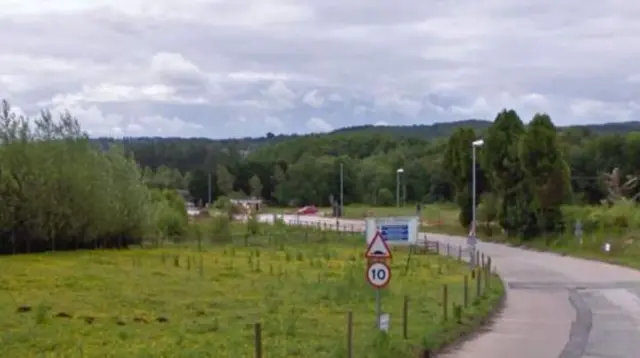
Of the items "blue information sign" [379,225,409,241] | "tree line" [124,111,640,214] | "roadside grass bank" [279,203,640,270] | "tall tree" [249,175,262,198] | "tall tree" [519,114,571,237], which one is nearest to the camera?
"blue information sign" [379,225,409,241]

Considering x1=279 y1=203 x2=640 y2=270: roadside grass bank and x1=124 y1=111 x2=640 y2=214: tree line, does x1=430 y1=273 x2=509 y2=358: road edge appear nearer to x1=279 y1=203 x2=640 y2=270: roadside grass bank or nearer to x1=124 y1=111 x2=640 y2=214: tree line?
x1=279 y1=203 x2=640 y2=270: roadside grass bank

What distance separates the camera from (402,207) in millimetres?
119000

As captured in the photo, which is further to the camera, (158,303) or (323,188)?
(323,188)

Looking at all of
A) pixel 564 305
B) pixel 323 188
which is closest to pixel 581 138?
pixel 323 188

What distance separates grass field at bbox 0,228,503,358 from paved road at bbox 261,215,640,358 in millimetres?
1045

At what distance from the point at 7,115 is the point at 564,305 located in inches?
1627

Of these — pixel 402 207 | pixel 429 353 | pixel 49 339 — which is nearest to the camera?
pixel 429 353

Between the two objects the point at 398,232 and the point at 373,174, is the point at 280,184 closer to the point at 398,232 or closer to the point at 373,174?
the point at 373,174

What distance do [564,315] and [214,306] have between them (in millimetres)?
9590

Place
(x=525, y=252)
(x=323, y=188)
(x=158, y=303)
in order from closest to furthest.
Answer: (x=158, y=303)
(x=525, y=252)
(x=323, y=188)

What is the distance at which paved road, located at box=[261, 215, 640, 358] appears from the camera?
22.9 meters

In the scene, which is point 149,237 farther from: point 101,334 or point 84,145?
point 101,334

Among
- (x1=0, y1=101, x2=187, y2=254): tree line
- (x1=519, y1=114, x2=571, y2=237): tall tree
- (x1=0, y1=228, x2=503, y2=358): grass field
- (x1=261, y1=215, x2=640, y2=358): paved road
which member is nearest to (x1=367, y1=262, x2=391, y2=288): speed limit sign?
(x1=0, y1=228, x2=503, y2=358): grass field

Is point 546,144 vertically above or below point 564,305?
above
